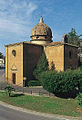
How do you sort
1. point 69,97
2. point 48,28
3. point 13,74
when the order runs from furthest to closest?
1. point 48,28
2. point 13,74
3. point 69,97

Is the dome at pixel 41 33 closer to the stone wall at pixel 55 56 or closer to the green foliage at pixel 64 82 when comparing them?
the stone wall at pixel 55 56

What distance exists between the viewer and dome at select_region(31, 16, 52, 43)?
3653cm

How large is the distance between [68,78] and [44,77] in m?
3.77

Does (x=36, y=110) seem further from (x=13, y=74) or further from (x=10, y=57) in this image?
(x=10, y=57)

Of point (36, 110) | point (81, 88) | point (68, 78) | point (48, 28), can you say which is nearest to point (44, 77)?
point (68, 78)

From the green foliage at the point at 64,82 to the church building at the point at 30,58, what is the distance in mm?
9423

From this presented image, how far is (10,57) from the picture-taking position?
33.3 metres

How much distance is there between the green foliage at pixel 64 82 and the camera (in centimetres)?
1973

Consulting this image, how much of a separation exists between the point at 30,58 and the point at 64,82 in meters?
13.1

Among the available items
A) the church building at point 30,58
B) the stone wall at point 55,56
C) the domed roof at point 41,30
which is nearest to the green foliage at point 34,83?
the church building at point 30,58

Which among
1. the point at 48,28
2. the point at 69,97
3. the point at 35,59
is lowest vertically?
the point at 69,97

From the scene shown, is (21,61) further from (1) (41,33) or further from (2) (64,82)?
(2) (64,82)

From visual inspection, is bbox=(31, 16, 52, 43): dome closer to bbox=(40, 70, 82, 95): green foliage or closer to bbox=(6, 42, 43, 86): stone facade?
bbox=(6, 42, 43, 86): stone facade

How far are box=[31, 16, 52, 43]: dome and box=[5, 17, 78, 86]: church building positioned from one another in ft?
11.9
